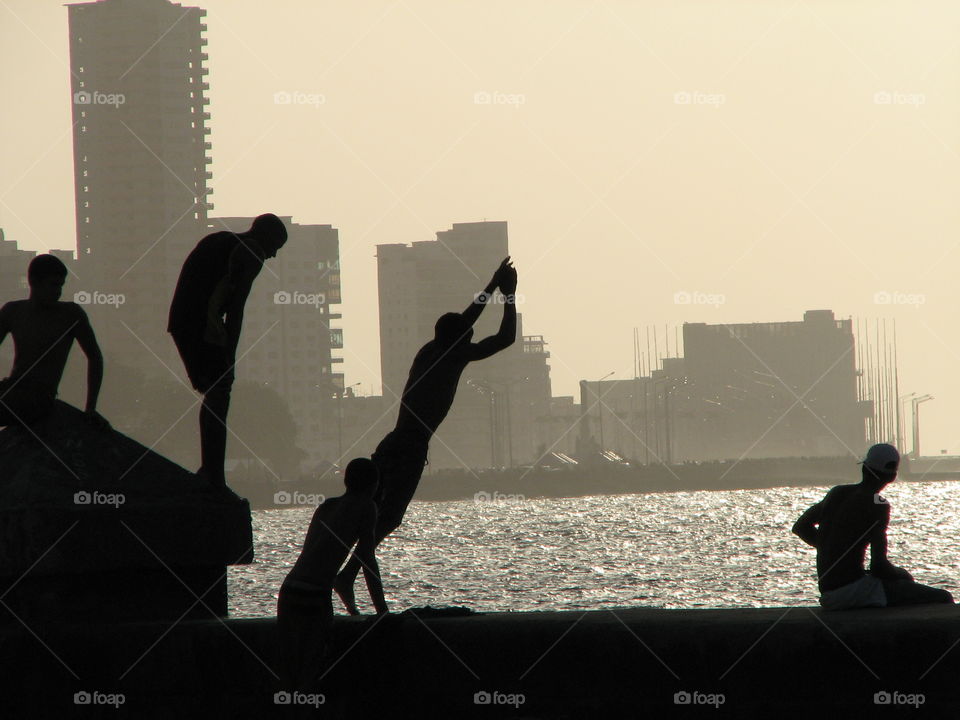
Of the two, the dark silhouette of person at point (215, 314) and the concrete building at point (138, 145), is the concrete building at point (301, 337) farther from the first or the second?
the dark silhouette of person at point (215, 314)

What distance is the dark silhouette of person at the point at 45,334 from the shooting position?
6.91 m

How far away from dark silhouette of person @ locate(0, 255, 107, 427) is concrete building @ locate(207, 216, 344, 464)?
151930 mm

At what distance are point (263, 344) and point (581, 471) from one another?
42406 mm

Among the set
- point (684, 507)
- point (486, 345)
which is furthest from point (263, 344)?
point (486, 345)

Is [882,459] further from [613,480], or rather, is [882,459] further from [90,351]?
[613,480]

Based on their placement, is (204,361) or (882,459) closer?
(882,459)

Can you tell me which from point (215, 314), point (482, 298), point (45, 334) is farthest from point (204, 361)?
point (482, 298)

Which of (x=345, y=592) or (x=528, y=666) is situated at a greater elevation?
(x=345, y=592)

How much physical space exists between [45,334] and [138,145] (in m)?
159

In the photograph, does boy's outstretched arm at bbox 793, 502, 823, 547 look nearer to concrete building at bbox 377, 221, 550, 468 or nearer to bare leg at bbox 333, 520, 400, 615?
bare leg at bbox 333, 520, 400, 615

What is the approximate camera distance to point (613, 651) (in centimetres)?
526

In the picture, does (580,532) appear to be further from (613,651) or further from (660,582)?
(613,651)

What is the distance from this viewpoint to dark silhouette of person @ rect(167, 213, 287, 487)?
6.78m

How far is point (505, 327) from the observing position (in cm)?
739
